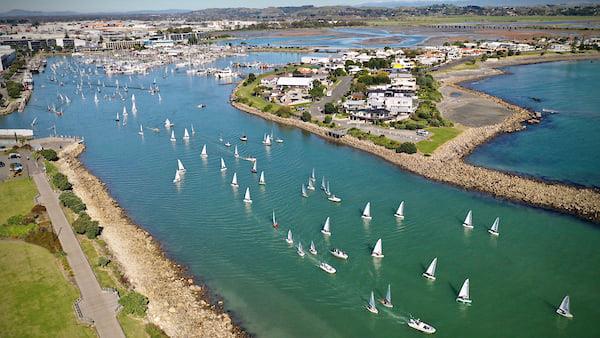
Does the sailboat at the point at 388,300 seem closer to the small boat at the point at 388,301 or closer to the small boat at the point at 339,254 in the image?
the small boat at the point at 388,301

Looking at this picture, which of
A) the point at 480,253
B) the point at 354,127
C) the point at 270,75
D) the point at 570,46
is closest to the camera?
the point at 480,253

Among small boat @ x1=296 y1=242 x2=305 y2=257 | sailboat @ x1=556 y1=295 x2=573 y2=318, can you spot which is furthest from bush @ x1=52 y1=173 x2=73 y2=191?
sailboat @ x1=556 y1=295 x2=573 y2=318

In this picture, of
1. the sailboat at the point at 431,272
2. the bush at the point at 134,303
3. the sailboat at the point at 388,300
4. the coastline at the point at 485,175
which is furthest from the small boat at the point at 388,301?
the coastline at the point at 485,175

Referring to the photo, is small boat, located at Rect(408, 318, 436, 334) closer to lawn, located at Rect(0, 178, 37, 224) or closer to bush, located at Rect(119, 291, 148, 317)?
bush, located at Rect(119, 291, 148, 317)

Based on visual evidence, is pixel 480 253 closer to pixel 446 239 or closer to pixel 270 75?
pixel 446 239

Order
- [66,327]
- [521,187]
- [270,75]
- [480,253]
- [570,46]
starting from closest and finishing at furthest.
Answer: [66,327] < [480,253] < [521,187] < [270,75] < [570,46]

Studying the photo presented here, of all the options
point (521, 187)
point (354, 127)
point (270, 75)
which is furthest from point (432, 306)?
point (270, 75)
